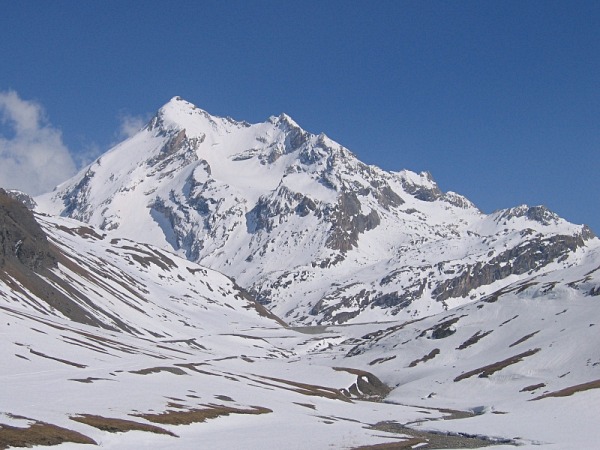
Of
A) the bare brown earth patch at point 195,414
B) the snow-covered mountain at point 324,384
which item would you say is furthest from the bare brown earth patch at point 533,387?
the bare brown earth patch at point 195,414

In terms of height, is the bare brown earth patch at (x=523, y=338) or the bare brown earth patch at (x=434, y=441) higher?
Result: the bare brown earth patch at (x=523, y=338)

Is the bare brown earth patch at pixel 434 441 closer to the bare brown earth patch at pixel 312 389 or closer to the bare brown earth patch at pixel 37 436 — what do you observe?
the bare brown earth patch at pixel 37 436

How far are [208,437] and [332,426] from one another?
58.7ft

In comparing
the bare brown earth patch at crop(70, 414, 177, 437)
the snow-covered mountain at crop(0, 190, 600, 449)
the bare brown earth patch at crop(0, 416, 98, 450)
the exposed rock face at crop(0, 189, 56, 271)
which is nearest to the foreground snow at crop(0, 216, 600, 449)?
the bare brown earth patch at crop(70, 414, 177, 437)

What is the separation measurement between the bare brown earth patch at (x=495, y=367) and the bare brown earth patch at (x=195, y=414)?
2345 inches

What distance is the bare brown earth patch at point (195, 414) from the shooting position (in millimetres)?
55406

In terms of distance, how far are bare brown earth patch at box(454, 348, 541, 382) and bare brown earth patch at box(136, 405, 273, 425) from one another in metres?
59.6

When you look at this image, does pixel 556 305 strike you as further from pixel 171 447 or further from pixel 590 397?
pixel 171 447

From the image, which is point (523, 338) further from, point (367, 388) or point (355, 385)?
point (355, 385)

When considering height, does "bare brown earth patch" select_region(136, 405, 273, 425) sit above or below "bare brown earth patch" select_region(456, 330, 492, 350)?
below

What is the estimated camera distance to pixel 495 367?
12475 centimetres

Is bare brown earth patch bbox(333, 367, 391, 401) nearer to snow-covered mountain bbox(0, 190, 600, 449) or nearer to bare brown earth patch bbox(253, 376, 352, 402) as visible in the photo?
snow-covered mountain bbox(0, 190, 600, 449)

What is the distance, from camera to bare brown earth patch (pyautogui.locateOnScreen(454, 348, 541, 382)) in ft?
404

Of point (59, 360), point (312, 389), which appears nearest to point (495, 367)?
point (312, 389)
